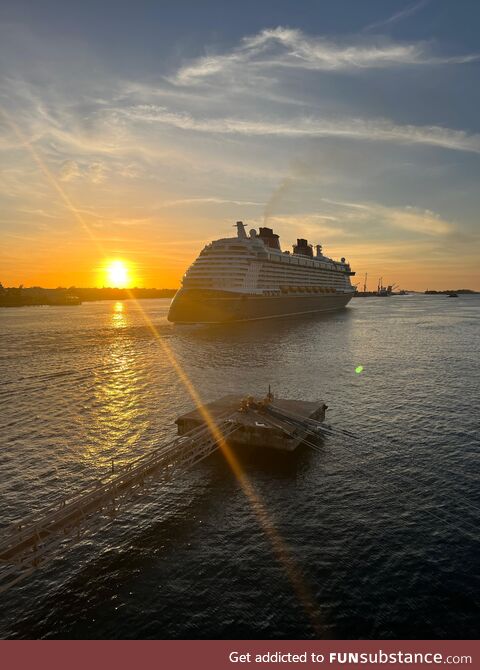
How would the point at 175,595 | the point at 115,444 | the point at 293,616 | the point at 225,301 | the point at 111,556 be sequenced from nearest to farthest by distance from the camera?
the point at 293,616 → the point at 175,595 → the point at 111,556 → the point at 115,444 → the point at 225,301

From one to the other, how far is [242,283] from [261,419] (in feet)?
282

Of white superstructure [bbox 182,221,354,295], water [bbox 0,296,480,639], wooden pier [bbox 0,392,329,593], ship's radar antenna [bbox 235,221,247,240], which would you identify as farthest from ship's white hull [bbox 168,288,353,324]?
wooden pier [bbox 0,392,329,593]

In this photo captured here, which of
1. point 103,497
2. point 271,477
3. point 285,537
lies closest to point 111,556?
point 103,497

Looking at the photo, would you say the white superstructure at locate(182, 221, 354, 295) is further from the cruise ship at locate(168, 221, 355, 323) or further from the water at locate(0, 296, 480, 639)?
the water at locate(0, 296, 480, 639)

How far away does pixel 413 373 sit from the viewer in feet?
178

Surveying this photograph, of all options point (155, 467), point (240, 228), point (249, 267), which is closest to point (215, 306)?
point (249, 267)

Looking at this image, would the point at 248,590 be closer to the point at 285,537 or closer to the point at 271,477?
the point at 285,537

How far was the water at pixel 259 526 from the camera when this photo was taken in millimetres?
14289

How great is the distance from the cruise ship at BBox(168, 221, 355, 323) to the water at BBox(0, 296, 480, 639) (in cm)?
6205

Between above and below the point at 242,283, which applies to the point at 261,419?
below

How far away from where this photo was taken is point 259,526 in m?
19.7

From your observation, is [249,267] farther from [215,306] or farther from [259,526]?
[259,526]
